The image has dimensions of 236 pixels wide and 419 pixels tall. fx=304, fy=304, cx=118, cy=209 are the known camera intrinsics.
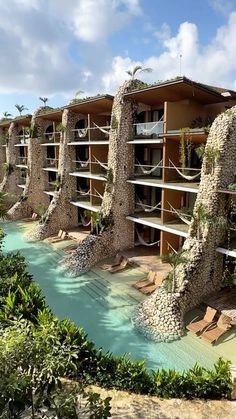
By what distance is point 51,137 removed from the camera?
37062 millimetres

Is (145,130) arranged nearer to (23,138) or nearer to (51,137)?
(51,137)

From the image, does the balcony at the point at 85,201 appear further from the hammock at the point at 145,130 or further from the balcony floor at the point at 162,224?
the hammock at the point at 145,130

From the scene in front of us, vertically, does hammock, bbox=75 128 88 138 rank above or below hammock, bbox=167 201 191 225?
above

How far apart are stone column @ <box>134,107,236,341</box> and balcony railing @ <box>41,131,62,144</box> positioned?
22.3 m

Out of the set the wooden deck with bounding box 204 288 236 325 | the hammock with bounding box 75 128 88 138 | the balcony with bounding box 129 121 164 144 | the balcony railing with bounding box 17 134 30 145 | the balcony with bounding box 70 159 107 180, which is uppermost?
the balcony railing with bounding box 17 134 30 145

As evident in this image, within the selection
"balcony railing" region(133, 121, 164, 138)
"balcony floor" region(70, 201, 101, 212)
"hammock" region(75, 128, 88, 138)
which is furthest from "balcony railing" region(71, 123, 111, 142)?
"balcony floor" region(70, 201, 101, 212)

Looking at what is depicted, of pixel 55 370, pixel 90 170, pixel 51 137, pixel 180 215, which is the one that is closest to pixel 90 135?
pixel 90 170

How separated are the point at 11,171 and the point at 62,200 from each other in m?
17.7

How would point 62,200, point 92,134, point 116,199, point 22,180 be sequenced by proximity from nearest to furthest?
point 116,199 < point 92,134 < point 62,200 < point 22,180

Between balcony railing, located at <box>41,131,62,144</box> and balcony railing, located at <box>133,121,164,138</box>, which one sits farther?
balcony railing, located at <box>41,131,62,144</box>

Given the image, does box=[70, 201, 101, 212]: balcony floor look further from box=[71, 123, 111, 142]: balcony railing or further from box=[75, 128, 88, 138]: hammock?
box=[75, 128, 88, 138]: hammock

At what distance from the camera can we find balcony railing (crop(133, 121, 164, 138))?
69.6 ft

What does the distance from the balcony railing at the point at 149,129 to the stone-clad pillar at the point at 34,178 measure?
684 inches

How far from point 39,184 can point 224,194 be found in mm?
27043
